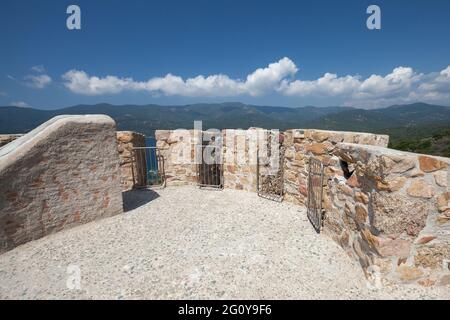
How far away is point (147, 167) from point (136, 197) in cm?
144

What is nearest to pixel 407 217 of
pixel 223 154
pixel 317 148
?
pixel 317 148

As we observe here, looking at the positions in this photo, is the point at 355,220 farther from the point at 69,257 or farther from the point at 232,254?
the point at 69,257

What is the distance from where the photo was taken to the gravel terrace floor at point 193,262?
113 inches

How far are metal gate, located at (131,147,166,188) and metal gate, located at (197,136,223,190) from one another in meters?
1.40

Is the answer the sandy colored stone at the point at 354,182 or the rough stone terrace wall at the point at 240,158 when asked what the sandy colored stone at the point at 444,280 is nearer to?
the sandy colored stone at the point at 354,182

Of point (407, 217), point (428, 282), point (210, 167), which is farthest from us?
point (210, 167)

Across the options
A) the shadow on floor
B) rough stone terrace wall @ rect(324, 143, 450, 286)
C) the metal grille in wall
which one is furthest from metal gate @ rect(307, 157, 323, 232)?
the shadow on floor

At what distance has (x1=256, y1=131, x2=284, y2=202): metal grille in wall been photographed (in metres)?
6.27

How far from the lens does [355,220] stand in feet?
11.0

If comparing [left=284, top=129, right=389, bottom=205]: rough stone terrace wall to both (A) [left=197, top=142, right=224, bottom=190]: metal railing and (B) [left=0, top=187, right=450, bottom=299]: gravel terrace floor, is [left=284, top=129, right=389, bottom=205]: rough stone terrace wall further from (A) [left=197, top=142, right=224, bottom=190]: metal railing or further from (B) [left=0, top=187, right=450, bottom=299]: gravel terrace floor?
(A) [left=197, top=142, right=224, bottom=190]: metal railing

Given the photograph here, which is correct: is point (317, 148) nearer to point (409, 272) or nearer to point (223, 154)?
point (409, 272)

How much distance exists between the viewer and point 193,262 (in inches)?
138

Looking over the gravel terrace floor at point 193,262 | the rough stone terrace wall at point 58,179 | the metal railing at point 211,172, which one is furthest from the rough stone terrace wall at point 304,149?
the rough stone terrace wall at point 58,179
